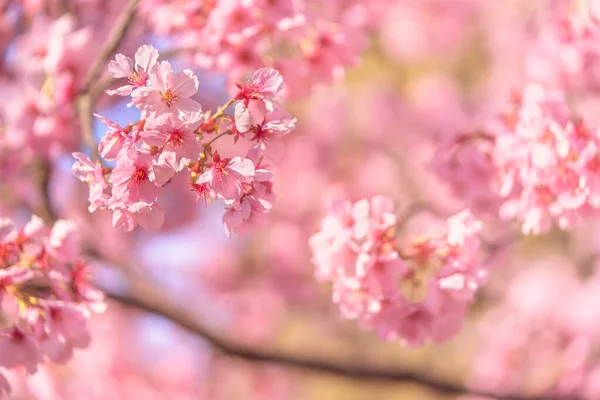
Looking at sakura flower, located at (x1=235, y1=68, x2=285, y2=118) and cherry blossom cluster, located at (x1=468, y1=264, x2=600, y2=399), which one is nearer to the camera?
sakura flower, located at (x1=235, y1=68, x2=285, y2=118)

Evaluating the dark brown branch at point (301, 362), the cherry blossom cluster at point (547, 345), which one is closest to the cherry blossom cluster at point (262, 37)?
the dark brown branch at point (301, 362)

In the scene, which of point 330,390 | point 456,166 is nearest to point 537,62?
point 456,166

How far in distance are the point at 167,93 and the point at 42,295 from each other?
0.71m

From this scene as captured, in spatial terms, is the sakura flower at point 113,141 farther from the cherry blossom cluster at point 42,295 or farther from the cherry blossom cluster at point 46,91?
the cherry blossom cluster at point 46,91

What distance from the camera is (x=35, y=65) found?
2131 mm

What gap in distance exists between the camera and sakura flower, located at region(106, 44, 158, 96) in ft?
3.54

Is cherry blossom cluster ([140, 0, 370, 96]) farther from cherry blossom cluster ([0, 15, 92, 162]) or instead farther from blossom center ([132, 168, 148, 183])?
blossom center ([132, 168, 148, 183])

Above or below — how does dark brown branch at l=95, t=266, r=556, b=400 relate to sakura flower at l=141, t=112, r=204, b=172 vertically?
below

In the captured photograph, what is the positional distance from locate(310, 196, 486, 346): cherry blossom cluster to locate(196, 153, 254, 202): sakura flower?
45 cm

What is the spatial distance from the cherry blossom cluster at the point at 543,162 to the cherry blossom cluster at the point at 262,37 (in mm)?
540

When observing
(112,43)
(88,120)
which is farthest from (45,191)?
(112,43)

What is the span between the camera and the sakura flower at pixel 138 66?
1.08 m

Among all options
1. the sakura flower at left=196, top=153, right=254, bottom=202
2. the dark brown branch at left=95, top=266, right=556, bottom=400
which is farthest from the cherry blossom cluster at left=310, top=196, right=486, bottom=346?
the dark brown branch at left=95, top=266, right=556, bottom=400

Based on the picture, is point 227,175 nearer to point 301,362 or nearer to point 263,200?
point 263,200
